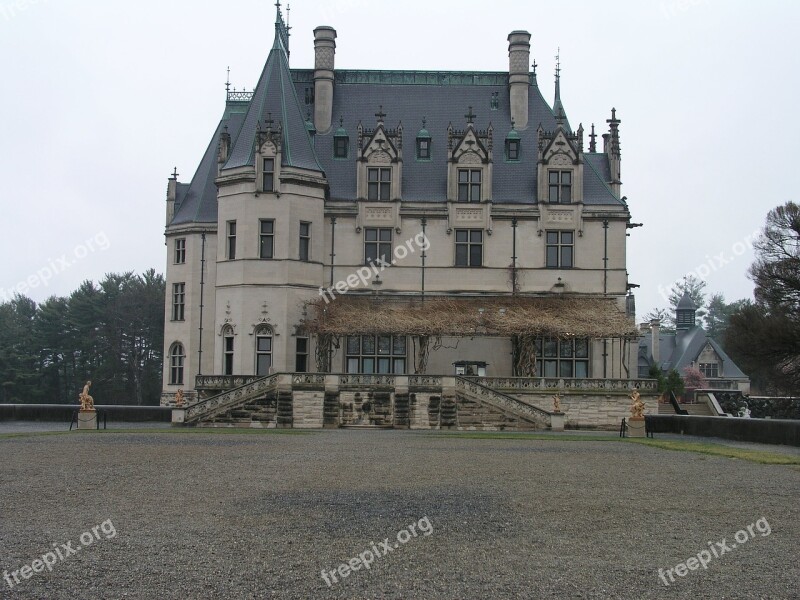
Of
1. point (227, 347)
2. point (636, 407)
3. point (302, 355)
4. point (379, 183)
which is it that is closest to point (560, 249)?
point (379, 183)

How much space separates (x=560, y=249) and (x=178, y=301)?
18176mm

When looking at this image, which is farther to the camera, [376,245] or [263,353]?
[376,245]

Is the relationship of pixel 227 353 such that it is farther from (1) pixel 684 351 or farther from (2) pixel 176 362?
→ (1) pixel 684 351

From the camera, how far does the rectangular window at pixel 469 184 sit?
49531mm

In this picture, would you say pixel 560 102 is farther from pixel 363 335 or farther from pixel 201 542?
pixel 201 542

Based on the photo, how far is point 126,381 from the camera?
3346 inches

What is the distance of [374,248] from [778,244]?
2157 cm

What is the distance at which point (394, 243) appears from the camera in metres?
49.1

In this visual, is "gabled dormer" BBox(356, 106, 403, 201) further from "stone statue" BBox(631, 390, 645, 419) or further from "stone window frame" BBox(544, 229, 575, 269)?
"stone statue" BBox(631, 390, 645, 419)

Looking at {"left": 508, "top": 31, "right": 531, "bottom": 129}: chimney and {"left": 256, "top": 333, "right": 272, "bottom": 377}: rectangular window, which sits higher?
{"left": 508, "top": 31, "right": 531, "bottom": 129}: chimney

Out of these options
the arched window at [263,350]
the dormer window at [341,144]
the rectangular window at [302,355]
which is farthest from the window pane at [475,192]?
the arched window at [263,350]

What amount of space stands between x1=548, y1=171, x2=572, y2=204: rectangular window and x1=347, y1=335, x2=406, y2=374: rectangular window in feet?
32.1

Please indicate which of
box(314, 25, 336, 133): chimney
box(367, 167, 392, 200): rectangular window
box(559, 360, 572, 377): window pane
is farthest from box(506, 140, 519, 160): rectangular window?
box(559, 360, 572, 377): window pane

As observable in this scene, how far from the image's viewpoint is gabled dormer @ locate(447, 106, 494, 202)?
4909 centimetres
